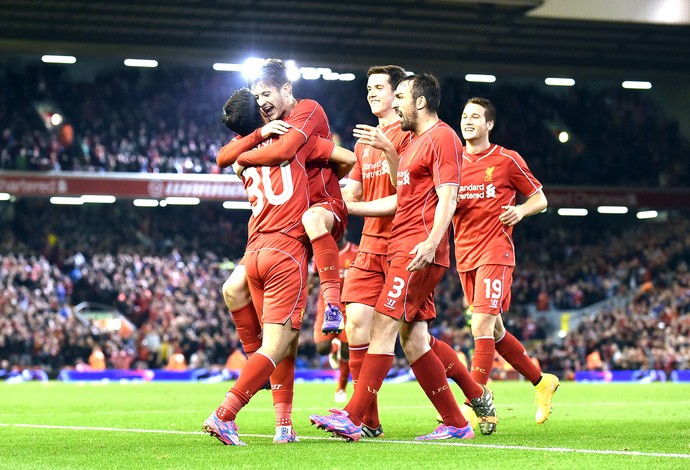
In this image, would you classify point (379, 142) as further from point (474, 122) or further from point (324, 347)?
point (324, 347)

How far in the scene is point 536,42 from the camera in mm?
34094

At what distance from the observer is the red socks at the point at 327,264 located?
685 centimetres

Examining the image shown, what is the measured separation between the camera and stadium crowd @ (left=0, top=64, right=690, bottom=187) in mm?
33438

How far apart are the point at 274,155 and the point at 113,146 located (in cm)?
2783

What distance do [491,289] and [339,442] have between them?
239 centimetres

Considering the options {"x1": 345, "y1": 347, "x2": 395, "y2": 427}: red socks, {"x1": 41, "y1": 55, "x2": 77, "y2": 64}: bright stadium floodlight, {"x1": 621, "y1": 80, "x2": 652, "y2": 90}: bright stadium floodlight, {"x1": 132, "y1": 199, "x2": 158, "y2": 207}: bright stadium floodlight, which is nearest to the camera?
{"x1": 345, "y1": 347, "x2": 395, "y2": 427}: red socks

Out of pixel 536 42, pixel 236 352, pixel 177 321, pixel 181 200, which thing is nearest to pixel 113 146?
pixel 181 200

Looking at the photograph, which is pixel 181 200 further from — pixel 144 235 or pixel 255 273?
pixel 255 273

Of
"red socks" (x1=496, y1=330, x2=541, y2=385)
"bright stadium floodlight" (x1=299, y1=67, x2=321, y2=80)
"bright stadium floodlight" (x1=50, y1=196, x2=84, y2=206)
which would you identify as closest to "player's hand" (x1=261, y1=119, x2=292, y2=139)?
"red socks" (x1=496, y1=330, x2=541, y2=385)

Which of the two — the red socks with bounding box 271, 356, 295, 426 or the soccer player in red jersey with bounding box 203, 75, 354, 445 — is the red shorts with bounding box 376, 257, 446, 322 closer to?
the soccer player in red jersey with bounding box 203, 75, 354, 445

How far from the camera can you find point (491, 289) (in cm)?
896

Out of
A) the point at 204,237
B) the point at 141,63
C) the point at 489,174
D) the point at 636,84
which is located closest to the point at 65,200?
the point at 204,237

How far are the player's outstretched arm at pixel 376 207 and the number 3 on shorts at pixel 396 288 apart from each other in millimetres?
577

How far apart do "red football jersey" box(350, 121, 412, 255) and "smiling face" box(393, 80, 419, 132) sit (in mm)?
372
